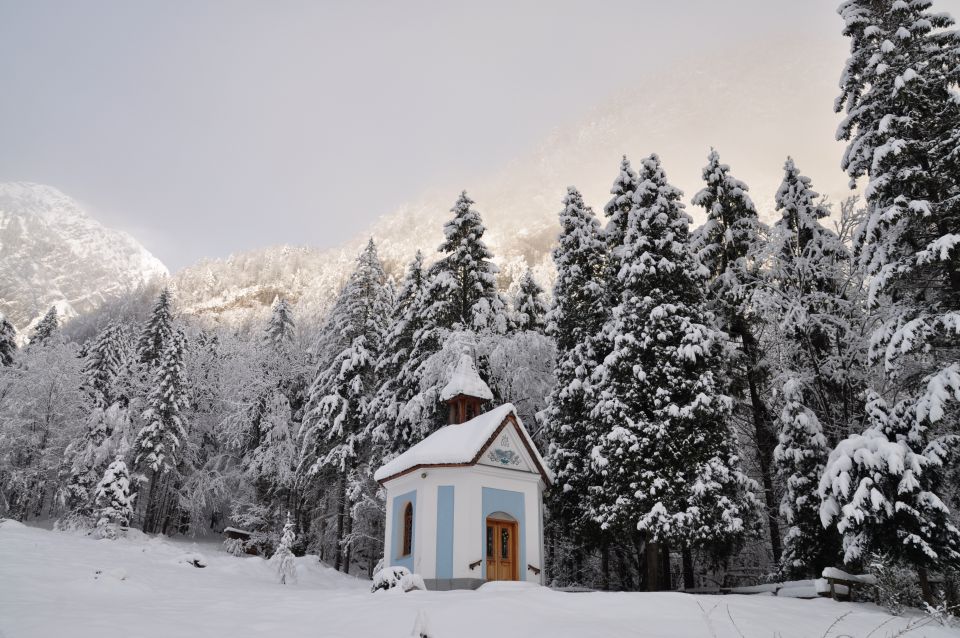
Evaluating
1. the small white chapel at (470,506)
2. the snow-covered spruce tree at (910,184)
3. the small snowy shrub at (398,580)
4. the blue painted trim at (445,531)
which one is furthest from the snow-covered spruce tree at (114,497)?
the snow-covered spruce tree at (910,184)

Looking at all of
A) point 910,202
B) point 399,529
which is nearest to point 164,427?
point 399,529

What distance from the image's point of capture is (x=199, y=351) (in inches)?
1670

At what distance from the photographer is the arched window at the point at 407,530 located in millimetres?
19969

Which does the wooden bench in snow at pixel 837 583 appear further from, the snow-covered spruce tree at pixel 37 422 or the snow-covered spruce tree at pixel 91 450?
the snow-covered spruce tree at pixel 37 422

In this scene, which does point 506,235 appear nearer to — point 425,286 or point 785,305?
point 425,286

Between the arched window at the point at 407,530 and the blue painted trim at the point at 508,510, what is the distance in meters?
2.77

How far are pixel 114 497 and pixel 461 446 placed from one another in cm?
2028

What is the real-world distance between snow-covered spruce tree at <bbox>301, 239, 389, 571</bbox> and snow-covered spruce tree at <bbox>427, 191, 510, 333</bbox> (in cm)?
510

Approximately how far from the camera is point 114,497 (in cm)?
2955

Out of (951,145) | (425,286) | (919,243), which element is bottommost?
(919,243)

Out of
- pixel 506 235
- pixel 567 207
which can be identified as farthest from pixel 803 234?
pixel 506 235

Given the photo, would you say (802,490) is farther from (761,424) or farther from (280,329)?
(280,329)

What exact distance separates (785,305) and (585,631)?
42.5 ft

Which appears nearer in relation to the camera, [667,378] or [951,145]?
[951,145]
